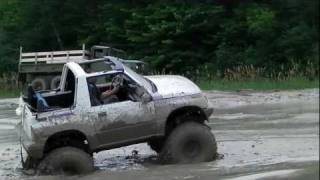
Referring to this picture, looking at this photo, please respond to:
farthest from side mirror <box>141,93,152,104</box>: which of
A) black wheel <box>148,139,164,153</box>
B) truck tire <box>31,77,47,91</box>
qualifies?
truck tire <box>31,77,47,91</box>

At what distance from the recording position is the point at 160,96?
10.4m

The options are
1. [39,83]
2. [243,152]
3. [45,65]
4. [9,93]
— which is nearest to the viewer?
[243,152]

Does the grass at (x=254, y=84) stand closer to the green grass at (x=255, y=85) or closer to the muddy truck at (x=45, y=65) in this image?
the green grass at (x=255, y=85)

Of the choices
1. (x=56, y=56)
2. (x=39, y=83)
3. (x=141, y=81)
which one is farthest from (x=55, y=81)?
(x=141, y=81)

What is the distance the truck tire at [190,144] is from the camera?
34.4 feet

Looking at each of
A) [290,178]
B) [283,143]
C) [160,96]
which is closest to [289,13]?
[290,178]

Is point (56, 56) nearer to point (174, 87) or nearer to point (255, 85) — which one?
point (255, 85)

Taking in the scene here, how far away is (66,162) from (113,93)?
4.41 feet

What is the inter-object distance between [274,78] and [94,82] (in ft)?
54.3

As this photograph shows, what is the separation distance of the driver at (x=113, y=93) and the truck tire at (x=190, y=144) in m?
1.11

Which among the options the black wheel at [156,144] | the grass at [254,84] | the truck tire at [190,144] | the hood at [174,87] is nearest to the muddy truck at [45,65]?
the grass at [254,84]

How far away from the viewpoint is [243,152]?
11.2 metres

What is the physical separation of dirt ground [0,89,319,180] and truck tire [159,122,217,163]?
0.20 metres

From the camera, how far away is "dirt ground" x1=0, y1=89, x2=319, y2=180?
8.43 meters
